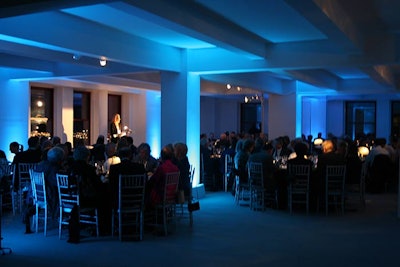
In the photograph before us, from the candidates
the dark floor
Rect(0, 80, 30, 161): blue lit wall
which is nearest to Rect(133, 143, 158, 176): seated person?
the dark floor

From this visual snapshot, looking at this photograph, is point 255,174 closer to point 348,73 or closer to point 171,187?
point 171,187

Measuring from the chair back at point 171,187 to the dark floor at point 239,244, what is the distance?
0.48 m

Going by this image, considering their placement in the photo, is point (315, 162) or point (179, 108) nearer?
point (179, 108)

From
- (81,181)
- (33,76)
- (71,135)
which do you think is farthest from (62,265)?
(71,135)

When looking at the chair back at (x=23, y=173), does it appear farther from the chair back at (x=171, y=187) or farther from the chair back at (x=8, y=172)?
the chair back at (x=171, y=187)

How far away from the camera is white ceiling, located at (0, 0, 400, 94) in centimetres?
585

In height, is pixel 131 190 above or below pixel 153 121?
below

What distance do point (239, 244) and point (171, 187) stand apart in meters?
1.26

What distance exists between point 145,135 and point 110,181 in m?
11.4

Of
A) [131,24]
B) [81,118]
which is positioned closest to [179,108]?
[131,24]

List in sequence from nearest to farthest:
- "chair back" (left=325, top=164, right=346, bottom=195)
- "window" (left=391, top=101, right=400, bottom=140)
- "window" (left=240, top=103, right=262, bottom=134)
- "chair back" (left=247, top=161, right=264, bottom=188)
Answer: "chair back" (left=325, top=164, right=346, bottom=195) → "chair back" (left=247, top=161, right=264, bottom=188) → "window" (left=391, top=101, right=400, bottom=140) → "window" (left=240, top=103, right=262, bottom=134)

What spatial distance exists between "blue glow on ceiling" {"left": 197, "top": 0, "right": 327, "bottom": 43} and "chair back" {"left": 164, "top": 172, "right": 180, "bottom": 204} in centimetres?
231

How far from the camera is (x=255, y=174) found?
8719 mm

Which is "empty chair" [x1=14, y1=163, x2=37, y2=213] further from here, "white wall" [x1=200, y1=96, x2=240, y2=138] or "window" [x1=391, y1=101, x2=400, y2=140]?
"window" [x1=391, y1=101, x2=400, y2=140]
